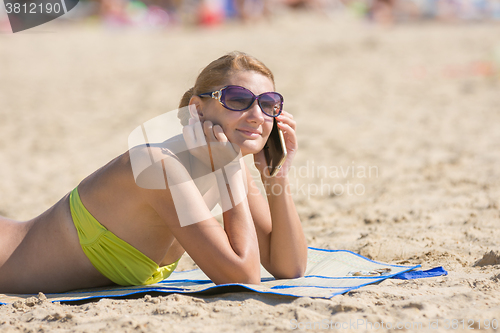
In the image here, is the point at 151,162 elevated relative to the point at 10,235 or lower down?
elevated

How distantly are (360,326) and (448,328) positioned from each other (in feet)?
1.00

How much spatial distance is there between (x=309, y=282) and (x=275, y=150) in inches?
26.6

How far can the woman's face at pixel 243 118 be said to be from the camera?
2248mm

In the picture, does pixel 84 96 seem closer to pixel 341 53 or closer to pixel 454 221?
pixel 341 53

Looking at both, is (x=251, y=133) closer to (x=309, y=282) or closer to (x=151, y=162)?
(x=151, y=162)

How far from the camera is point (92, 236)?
7.37 feet

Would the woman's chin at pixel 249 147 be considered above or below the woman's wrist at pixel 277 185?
above

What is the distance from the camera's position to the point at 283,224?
249 centimetres

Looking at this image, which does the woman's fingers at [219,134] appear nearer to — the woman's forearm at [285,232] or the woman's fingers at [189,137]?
the woman's fingers at [189,137]

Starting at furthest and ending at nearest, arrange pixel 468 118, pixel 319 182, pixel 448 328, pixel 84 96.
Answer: pixel 84 96
pixel 468 118
pixel 319 182
pixel 448 328

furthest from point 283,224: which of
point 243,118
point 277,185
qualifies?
point 243,118

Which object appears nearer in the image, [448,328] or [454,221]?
[448,328]

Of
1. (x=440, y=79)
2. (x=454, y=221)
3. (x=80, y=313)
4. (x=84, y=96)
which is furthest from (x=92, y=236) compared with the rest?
(x=440, y=79)

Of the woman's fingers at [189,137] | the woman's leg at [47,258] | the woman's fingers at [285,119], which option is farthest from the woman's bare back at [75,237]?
the woman's fingers at [285,119]
